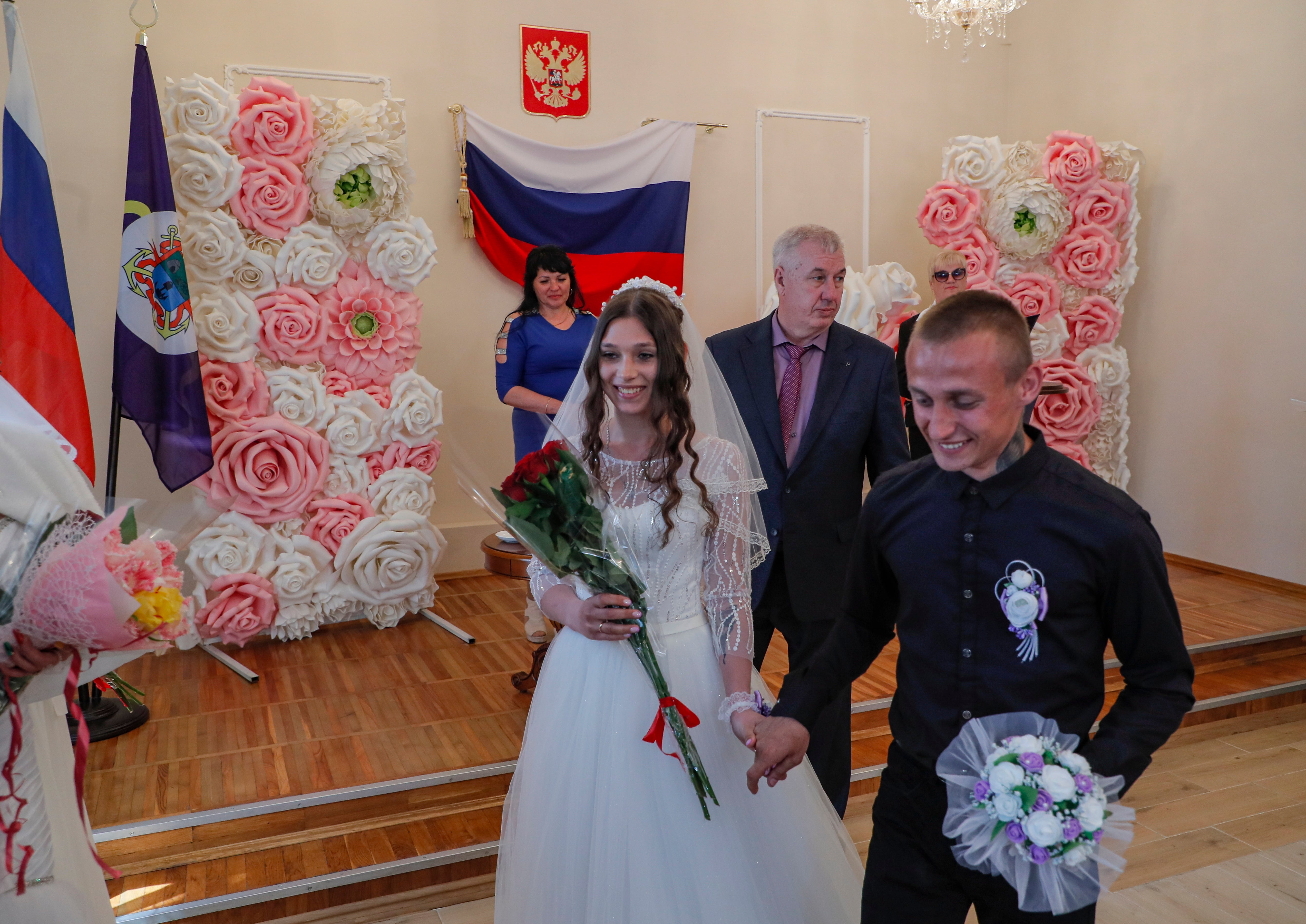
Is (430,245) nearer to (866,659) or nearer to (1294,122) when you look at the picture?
(866,659)

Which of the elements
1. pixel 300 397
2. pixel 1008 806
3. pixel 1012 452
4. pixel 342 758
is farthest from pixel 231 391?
pixel 1008 806

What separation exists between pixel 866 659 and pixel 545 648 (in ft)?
7.40

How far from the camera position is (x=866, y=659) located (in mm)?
1857

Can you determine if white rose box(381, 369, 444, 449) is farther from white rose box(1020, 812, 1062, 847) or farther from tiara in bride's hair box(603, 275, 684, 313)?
white rose box(1020, 812, 1062, 847)

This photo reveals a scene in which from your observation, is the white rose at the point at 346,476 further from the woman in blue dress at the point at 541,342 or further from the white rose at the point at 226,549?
the woman in blue dress at the point at 541,342

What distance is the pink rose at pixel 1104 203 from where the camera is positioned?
553cm

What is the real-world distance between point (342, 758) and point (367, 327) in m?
2.04

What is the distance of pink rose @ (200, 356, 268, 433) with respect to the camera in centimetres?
408

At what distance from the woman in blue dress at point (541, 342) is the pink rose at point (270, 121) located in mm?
1153

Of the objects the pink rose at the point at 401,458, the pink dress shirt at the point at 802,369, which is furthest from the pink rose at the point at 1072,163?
the pink rose at the point at 401,458

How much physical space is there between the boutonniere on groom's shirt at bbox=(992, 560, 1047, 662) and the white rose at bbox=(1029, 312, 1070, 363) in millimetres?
4378

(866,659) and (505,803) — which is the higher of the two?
(866,659)

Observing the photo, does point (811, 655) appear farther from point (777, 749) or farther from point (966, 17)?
point (966, 17)

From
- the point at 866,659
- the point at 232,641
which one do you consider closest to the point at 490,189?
the point at 232,641
